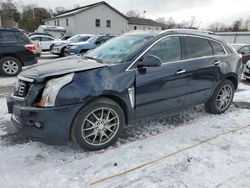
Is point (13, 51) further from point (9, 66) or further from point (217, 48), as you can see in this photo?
point (217, 48)

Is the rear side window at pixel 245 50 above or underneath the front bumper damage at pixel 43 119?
above

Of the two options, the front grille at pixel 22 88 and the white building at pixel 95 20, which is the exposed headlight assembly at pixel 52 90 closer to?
the front grille at pixel 22 88

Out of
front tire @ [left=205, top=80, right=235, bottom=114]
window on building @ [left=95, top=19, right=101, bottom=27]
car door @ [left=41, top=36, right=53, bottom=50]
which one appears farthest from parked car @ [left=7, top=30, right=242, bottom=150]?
window on building @ [left=95, top=19, right=101, bottom=27]

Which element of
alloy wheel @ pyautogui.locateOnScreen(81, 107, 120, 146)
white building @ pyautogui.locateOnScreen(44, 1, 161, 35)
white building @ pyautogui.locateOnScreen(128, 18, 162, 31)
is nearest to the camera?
alloy wheel @ pyautogui.locateOnScreen(81, 107, 120, 146)

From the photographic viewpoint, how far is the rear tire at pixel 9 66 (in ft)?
26.1

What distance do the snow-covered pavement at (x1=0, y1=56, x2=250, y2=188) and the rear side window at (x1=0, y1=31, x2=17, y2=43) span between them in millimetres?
4865

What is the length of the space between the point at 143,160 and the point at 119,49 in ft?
6.00

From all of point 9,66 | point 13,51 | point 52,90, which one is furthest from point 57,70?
point 9,66

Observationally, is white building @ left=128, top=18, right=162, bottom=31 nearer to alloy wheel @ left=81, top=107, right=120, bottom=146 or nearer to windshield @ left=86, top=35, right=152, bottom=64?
windshield @ left=86, top=35, right=152, bottom=64

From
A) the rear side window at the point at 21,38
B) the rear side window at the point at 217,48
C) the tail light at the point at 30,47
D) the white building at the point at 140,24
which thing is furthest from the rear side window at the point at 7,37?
the white building at the point at 140,24

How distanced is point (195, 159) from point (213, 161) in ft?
0.76

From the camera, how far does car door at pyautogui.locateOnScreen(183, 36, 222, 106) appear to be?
3.95 metres

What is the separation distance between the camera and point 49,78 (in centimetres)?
285

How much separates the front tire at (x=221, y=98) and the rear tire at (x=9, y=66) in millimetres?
6685
